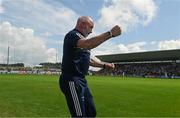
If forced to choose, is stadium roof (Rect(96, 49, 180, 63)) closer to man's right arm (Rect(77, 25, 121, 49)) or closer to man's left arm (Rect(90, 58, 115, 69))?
man's left arm (Rect(90, 58, 115, 69))

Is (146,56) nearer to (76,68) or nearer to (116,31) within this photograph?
(76,68)

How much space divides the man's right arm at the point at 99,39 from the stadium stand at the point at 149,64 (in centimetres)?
9805

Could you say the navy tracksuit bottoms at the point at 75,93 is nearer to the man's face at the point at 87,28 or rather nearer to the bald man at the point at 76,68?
the bald man at the point at 76,68

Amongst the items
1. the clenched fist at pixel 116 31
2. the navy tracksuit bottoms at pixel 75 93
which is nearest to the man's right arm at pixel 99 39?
the clenched fist at pixel 116 31

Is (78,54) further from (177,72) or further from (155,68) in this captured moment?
(155,68)

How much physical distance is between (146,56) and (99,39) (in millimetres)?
117492

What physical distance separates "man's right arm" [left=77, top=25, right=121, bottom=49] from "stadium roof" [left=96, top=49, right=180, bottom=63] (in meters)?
105

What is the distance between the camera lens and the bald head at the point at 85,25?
6.70 metres

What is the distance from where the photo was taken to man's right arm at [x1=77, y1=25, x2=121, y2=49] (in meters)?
5.98

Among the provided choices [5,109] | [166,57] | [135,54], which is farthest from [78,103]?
[135,54]

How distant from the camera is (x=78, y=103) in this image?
6.87 m

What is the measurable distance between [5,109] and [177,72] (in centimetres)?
9538

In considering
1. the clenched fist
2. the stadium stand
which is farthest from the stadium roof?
the clenched fist

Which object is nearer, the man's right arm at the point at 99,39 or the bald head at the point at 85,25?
the man's right arm at the point at 99,39
